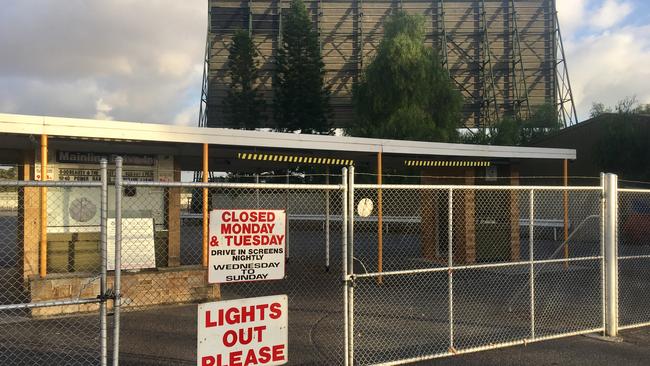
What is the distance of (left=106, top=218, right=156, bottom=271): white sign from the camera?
8.77 meters

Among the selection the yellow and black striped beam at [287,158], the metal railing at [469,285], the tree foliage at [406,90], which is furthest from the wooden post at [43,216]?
the tree foliage at [406,90]

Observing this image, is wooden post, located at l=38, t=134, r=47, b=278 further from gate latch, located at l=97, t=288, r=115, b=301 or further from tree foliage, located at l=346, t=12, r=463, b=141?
tree foliage, located at l=346, t=12, r=463, b=141

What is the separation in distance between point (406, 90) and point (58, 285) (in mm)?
23235

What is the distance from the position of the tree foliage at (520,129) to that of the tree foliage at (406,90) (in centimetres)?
394

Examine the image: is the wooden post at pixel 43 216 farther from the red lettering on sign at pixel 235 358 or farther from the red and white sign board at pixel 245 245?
the red lettering on sign at pixel 235 358

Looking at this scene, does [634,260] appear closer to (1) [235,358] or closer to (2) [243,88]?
(1) [235,358]

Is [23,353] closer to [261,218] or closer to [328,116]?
[261,218]

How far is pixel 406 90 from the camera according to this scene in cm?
2883

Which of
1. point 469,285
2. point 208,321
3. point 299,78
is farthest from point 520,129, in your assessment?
point 208,321

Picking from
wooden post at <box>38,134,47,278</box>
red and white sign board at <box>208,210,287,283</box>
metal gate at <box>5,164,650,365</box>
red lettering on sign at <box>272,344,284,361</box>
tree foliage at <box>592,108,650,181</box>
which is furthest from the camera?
tree foliage at <box>592,108,650,181</box>

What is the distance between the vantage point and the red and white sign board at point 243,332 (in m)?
4.27

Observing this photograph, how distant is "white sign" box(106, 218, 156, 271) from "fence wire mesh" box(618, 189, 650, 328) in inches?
273

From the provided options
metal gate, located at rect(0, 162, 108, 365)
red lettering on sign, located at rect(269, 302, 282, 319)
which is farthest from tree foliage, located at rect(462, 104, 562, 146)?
red lettering on sign, located at rect(269, 302, 282, 319)

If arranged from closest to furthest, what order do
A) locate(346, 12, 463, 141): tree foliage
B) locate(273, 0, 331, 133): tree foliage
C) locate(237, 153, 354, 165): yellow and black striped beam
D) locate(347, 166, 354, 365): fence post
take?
locate(347, 166, 354, 365): fence post → locate(237, 153, 354, 165): yellow and black striped beam → locate(346, 12, 463, 141): tree foliage → locate(273, 0, 331, 133): tree foliage
